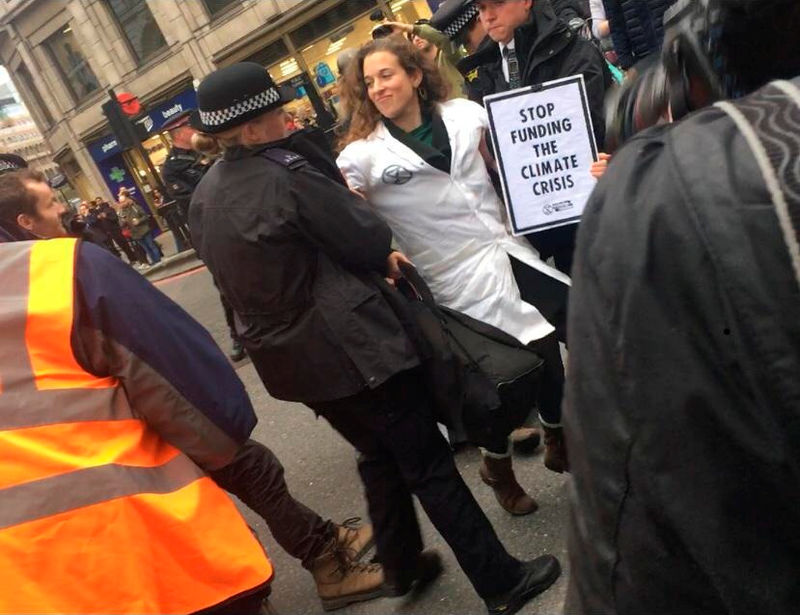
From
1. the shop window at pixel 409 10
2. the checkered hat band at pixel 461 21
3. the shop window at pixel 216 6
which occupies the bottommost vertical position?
the checkered hat band at pixel 461 21

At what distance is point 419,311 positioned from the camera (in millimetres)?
2219

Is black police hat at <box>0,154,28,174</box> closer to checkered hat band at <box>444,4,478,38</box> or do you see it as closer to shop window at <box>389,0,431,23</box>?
checkered hat band at <box>444,4,478,38</box>

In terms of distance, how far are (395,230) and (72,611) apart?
5.12ft

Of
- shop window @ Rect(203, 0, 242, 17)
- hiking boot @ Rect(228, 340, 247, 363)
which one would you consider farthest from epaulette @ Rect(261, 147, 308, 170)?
shop window @ Rect(203, 0, 242, 17)

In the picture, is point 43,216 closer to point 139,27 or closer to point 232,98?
point 232,98

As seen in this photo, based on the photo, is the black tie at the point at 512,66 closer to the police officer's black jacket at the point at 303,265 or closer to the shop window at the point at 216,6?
the police officer's black jacket at the point at 303,265

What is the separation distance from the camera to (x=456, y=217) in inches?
92.5

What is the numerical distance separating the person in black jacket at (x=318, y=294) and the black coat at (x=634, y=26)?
2.19m

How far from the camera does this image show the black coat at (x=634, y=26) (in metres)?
3.39

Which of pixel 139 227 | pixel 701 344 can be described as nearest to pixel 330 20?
pixel 139 227

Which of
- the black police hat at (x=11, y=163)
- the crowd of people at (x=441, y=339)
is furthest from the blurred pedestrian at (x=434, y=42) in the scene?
the black police hat at (x=11, y=163)

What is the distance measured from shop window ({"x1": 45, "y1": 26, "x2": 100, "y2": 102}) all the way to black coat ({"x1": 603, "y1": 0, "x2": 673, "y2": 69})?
21.1m

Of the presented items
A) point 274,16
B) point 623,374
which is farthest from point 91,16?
point 623,374

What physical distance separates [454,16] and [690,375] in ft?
10.6
